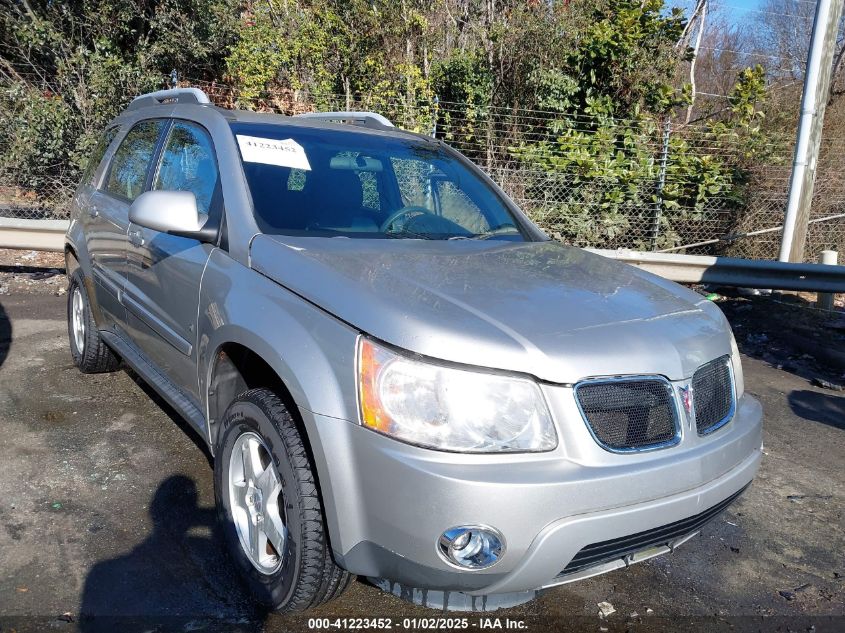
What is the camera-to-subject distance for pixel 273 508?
8.14 feet

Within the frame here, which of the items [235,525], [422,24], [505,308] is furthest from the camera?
[422,24]

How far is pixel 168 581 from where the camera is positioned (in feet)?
8.97

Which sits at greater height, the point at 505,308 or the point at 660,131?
the point at 660,131

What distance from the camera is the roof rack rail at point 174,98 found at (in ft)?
12.7

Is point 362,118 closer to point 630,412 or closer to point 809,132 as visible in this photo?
point 630,412

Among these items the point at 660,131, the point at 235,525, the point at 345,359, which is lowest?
the point at 235,525

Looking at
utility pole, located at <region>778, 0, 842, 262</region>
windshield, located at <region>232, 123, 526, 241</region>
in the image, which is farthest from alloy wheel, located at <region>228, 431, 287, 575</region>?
utility pole, located at <region>778, 0, 842, 262</region>

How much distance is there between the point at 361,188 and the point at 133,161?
1706 millimetres

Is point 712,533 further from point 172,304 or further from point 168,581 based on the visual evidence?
point 172,304

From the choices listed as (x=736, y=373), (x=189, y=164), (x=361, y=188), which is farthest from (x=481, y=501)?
(x=189, y=164)

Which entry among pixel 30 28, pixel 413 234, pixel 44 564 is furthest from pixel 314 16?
pixel 44 564

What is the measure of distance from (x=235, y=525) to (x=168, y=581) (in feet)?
1.17

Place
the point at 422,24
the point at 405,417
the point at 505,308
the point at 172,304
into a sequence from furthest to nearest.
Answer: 1. the point at 422,24
2. the point at 172,304
3. the point at 505,308
4. the point at 405,417

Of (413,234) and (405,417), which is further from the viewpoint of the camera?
(413,234)
